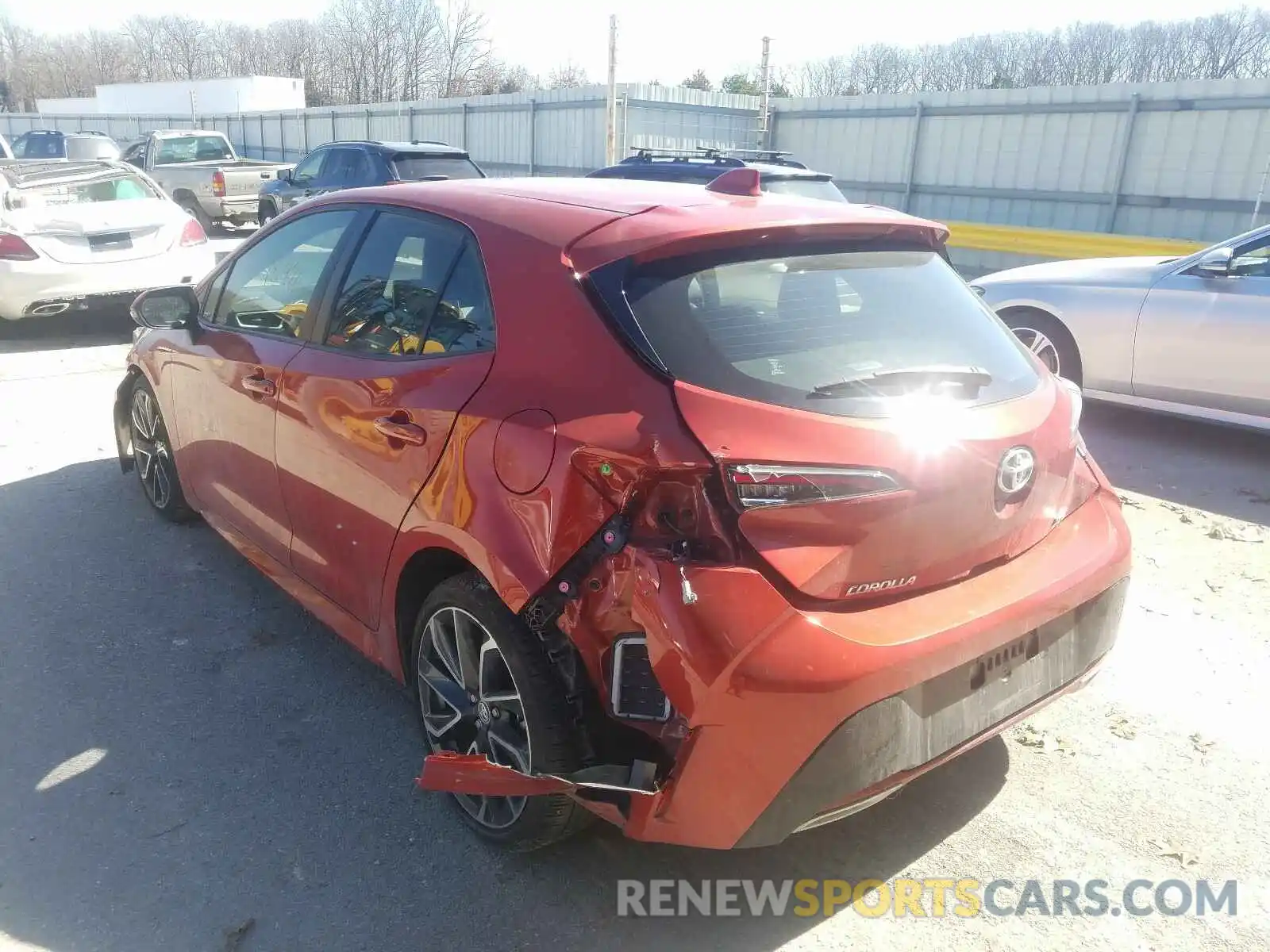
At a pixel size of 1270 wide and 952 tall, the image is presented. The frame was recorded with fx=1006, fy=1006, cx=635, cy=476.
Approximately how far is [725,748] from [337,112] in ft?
99.4

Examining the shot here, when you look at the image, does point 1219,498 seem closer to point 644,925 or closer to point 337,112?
point 644,925

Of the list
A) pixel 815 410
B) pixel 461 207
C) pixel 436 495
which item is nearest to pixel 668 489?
pixel 815 410

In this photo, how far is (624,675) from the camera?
228cm

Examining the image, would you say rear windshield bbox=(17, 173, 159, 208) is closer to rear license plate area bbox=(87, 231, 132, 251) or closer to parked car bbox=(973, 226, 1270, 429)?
rear license plate area bbox=(87, 231, 132, 251)

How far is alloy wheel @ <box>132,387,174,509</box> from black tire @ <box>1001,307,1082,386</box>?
550 cm

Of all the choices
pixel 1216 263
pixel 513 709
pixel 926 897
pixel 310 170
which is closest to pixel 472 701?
pixel 513 709

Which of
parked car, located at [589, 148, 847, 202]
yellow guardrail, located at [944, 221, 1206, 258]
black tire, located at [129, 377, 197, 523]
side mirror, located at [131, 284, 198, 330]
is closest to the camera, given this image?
side mirror, located at [131, 284, 198, 330]

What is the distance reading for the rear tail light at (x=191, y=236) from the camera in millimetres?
9516

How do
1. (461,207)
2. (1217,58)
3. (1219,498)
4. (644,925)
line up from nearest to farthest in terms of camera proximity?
(644,925)
(461,207)
(1219,498)
(1217,58)

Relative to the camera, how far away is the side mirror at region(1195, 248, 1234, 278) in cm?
636

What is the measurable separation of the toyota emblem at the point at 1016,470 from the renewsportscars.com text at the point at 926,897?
3.53 ft

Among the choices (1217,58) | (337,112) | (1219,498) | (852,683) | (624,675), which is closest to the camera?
(852,683)

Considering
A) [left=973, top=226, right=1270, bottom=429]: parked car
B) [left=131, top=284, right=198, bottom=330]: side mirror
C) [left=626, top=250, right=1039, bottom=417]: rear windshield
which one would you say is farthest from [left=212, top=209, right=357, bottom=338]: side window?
[left=973, top=226, right=1270, bottom=429]: parked car

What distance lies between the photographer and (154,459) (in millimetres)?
4961
